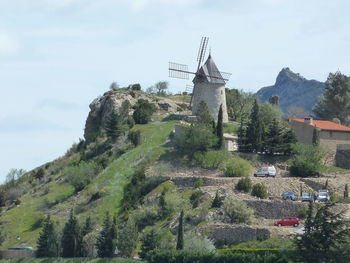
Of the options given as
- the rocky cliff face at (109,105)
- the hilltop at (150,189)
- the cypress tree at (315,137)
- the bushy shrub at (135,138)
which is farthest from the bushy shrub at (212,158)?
the rocky cliff face at (109,105)

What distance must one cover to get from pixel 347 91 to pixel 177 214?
4558 cm

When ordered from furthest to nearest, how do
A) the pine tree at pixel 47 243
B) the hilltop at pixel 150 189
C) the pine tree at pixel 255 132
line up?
1. the pine tree at pixel 255 132
2. the pine tree at pixel 47 243
3. the hilltop at pixel 150 189

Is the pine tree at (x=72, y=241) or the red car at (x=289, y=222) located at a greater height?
the red car at (x=289, y=222)

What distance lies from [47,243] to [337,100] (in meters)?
51.3

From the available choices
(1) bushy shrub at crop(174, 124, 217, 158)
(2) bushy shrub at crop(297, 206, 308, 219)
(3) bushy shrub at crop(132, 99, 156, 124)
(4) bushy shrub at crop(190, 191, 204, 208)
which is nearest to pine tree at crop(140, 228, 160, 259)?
(4) bushy shrub at crop(190, 191, 204, 208)

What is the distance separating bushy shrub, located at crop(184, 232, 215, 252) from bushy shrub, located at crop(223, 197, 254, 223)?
3789mm

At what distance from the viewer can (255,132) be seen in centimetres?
8569

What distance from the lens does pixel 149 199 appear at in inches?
2987

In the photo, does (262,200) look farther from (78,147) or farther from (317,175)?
(78,147)

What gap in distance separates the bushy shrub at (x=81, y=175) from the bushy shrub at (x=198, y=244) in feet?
71.6

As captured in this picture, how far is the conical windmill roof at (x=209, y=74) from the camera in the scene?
96.3m

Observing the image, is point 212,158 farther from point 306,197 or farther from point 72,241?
Result: point 72,241

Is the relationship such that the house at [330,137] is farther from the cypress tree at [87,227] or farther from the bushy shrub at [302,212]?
the cypress tree at [87,227]

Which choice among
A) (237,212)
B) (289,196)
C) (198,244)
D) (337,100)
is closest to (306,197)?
(289,196)
